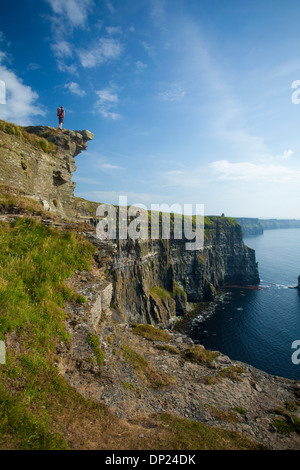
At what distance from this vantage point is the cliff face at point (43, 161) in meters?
21.2

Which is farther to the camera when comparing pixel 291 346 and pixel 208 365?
pixel 291 346

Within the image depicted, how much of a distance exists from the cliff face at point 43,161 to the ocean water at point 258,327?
55.7 m

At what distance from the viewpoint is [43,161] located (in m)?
25.4

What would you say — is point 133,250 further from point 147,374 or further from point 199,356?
point 147,374

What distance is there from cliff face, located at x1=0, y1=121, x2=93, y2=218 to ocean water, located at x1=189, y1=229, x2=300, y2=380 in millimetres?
55701

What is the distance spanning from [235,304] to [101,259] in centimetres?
9002

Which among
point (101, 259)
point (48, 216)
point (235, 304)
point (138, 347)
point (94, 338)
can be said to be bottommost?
point (235, 304)

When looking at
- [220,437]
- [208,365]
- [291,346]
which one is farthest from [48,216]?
[291,346]
